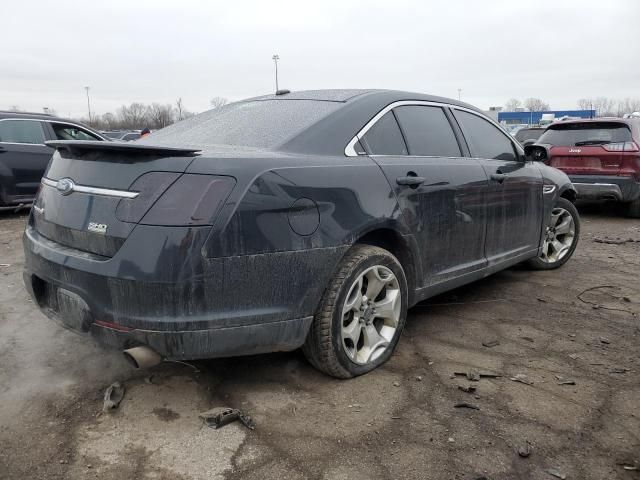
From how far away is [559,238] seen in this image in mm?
5422

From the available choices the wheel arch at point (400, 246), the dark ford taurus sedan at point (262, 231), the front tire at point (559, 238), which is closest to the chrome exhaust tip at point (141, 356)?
the dark ford taurus sedan at point (262, 231)

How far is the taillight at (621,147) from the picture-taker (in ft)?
26.6

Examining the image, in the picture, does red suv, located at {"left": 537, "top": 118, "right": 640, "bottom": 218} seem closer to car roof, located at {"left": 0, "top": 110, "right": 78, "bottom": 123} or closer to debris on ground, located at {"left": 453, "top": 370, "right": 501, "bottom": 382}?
debris on ground, located at {"left": 453, "top": 370, "right": 501, "bottom": 382}

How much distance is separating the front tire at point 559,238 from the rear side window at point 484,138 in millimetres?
1061

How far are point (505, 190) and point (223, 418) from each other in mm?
Result: 2694

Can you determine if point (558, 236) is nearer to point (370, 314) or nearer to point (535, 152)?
point (535, 152)

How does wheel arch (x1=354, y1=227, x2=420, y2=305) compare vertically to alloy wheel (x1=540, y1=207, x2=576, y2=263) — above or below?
above

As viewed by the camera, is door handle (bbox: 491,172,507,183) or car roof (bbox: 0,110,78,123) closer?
door handle (bbox: 491,172,507,183)

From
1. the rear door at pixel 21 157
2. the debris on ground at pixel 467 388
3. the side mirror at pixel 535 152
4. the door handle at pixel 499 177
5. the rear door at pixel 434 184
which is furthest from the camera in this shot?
the rear door at pixel 21 157

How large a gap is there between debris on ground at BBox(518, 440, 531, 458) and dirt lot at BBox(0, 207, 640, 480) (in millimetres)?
19

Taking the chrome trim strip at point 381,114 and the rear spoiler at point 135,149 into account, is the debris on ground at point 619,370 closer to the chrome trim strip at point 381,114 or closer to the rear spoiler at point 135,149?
the chrome trim strip at point 381,114

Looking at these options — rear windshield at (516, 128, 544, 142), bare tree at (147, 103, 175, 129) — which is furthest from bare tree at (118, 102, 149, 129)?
rear windshield at (516, 128, 544, 142)

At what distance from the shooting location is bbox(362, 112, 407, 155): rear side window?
3.13 m

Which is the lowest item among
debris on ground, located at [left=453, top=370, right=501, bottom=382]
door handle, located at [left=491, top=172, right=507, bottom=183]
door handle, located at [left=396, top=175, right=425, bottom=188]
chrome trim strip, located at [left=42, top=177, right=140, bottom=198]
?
debris on ground, located at [left=453, top=370, right=501, bottom=382]
